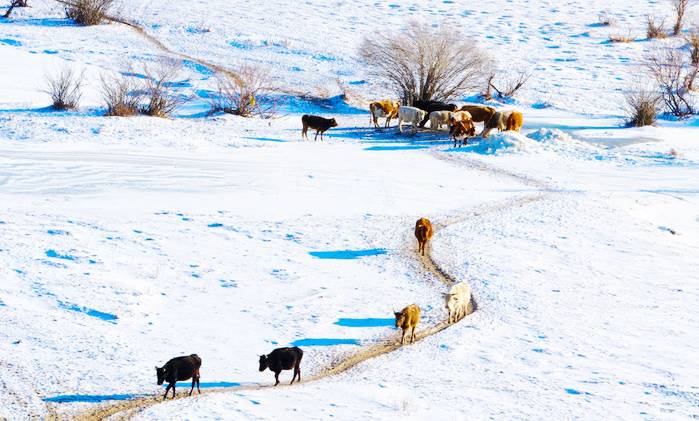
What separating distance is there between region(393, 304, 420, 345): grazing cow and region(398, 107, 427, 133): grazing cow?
17.8 meters

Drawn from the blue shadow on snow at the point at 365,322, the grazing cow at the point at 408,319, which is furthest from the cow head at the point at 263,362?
the blue shadow on snow at the point at 365,322

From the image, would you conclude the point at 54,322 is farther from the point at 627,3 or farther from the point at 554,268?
the point at 627,3

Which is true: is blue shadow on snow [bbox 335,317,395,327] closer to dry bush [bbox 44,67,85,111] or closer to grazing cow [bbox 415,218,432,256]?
grazing cow [bbox 415,218,432,256]

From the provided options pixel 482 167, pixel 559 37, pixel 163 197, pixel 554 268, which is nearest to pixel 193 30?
pixel 559 37

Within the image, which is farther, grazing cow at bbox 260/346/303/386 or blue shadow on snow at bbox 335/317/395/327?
blue shadow on snow at bbox 335/317/395/327

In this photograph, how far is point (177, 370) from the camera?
10.3 meters

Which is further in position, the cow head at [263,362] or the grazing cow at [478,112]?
the grazing cow at [478,112]

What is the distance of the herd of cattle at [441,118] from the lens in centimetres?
2856

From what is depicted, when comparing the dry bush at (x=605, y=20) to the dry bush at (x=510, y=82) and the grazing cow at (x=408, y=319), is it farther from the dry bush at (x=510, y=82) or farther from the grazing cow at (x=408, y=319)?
the grazing cow at (x=408, y=319)

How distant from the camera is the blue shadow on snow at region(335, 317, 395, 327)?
1330cm

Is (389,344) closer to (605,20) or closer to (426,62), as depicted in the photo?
(426,62)

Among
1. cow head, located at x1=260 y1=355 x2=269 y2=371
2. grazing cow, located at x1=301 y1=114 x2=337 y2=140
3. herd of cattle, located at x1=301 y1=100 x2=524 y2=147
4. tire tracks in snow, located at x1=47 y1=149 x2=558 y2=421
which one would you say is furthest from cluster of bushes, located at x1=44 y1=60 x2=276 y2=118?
cow head, located at x1=260 y1=355 x2=269 y2=371

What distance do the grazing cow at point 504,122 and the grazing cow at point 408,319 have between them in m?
17.9

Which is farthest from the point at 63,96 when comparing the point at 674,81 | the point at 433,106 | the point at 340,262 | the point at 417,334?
the point at 674,81
